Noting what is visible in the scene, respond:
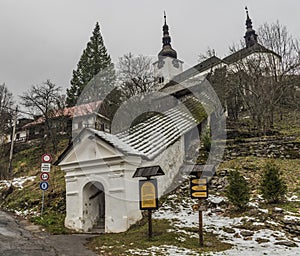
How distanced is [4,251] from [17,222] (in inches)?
176

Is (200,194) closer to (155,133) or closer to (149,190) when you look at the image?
(149,190)

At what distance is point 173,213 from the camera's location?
9.72 m

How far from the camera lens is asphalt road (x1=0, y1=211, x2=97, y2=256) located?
22.9 feet

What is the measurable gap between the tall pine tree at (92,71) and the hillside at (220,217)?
17029 mm

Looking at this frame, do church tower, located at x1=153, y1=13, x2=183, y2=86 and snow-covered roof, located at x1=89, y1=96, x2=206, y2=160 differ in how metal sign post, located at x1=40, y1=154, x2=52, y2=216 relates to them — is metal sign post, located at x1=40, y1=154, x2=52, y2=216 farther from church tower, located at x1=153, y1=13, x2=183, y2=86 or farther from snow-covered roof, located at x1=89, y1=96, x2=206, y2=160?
church tower, located at x1=153, y1=13, x2=183, y2=86

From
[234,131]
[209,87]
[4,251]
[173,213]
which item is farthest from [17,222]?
[209,87]

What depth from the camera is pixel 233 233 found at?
783cm

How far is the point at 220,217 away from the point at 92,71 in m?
30.4

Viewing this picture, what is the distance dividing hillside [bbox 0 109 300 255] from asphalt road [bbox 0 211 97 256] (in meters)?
0.44

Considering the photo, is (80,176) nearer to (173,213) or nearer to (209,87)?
(173,213)

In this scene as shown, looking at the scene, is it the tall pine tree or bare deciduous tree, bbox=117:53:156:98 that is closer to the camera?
bare deciduous tree, bbox=117:53:156:98

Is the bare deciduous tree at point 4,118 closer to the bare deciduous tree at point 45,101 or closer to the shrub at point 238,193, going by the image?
the bare deciduous tree at point 45,101

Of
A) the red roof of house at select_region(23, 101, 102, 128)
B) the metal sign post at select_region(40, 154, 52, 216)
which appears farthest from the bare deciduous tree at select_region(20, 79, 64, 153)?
the metal sign post at select_region(40, 154, 52, 216)

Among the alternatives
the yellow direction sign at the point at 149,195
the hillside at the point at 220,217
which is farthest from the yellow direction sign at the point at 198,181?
the hillside at the point at 220,217
